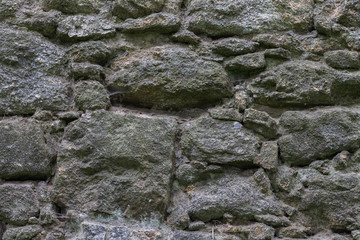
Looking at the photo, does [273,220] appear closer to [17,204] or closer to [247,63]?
[247,63]

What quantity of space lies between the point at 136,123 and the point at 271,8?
2.86ft

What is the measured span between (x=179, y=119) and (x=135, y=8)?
0.60 m

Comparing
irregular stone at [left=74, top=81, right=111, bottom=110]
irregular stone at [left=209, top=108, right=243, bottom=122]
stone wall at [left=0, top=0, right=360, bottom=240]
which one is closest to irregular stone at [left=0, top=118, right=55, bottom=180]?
stone wall at [left=0, top=0, right=360, bottom=240]

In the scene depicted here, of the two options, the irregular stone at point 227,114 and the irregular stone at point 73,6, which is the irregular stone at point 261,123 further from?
the irregular stone at point 73,6

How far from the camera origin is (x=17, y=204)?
1612 millimetres

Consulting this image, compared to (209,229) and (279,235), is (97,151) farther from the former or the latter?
(279,235)

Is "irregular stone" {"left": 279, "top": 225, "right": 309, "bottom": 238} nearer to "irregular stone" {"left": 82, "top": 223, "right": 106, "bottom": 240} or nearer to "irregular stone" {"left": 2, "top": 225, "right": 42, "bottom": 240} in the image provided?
"irregular stone" {"left": 82, "top": 223, "right": 106, "bottom": 240}

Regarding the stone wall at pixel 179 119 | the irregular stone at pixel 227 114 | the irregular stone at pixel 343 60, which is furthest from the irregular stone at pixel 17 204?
the irregular stone at pixel 343 60

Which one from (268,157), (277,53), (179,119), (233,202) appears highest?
(277,53)

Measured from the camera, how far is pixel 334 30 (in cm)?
185

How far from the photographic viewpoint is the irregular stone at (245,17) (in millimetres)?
1865

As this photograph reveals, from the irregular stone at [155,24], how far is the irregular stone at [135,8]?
0.05 metres

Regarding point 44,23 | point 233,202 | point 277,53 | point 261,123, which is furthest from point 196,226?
point 44,23

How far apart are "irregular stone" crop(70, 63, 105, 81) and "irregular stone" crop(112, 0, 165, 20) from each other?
0.32m
